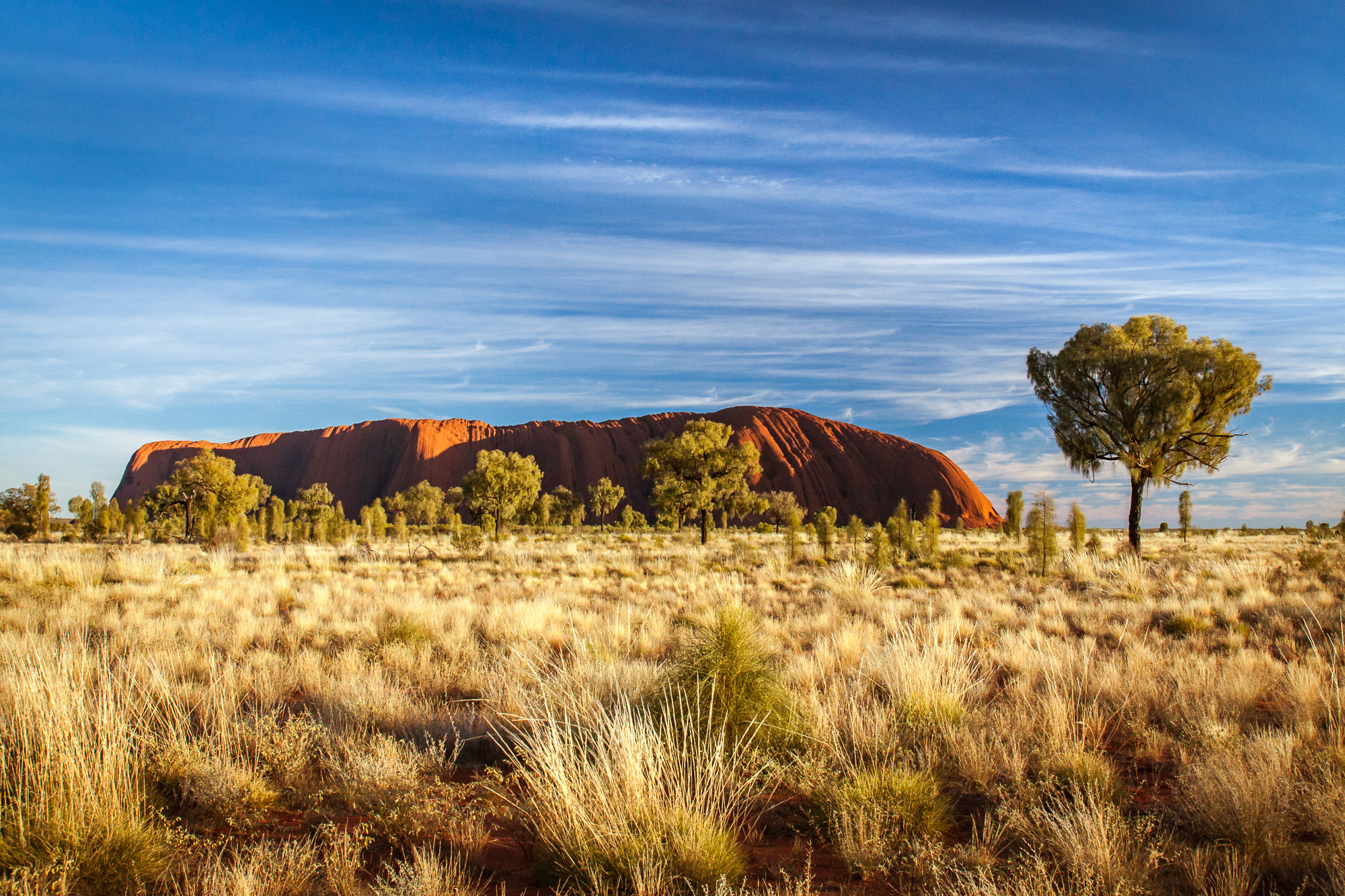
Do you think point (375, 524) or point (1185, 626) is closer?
point (1185, 626)

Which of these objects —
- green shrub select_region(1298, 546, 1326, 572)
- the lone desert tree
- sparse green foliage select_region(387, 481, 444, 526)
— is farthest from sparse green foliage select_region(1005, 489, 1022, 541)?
sparse green foliage select_region(387, 481, 444, 526)

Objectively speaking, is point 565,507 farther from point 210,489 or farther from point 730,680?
point 730,680

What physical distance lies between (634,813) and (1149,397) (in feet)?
87.6

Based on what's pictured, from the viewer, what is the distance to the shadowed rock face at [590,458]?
121m

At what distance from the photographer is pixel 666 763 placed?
3.78 metres

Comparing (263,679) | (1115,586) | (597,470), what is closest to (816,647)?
(263,679)

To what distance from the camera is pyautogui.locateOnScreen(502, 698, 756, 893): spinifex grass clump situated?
3.00m

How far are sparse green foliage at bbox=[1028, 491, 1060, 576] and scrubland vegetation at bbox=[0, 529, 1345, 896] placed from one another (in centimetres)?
832

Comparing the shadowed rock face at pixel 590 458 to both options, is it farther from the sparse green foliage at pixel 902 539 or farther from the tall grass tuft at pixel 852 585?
the tall grass tuft at pixel 852 585

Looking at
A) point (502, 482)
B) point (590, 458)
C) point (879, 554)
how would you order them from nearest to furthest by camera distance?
point (879, 554), point (502, 482), point (590, 458)

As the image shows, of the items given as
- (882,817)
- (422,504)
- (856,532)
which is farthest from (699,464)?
(422,504)

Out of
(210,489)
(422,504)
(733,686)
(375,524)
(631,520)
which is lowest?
(631,520)

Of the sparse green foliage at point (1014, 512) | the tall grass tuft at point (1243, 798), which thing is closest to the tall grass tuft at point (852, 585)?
the tall grass tuft at point (1243, 798)

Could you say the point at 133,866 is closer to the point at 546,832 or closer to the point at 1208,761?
the point at 546,832
